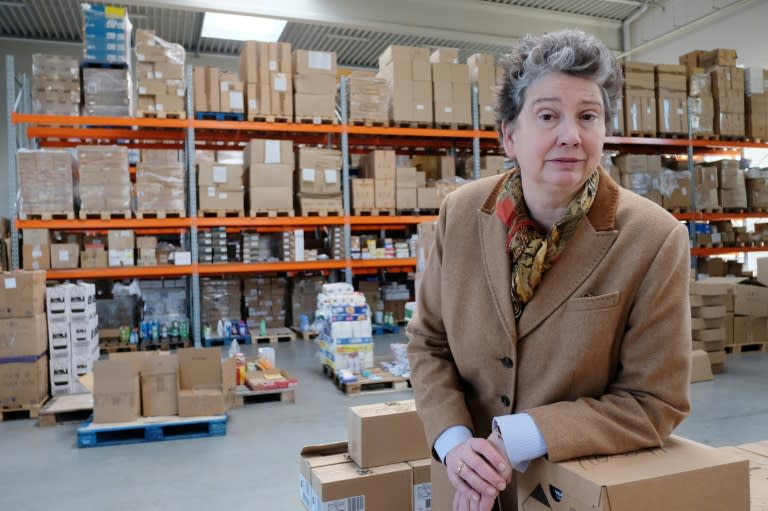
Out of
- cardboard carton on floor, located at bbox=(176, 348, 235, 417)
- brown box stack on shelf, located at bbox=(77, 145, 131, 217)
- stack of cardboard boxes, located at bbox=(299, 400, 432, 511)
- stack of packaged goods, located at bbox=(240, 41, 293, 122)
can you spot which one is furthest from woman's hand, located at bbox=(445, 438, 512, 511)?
stack of packaged goods, located at bbox=(240, 41, 293, 122)

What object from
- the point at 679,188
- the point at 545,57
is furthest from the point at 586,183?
the point at 679,188

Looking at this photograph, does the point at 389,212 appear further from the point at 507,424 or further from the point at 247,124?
the point at 507,424

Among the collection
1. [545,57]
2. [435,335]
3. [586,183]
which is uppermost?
[545,57]

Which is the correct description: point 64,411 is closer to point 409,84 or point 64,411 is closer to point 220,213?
point 220,213

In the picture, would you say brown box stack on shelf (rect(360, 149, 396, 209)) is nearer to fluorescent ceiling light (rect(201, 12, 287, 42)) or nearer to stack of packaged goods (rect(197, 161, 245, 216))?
stack of packaged goods (rect(197, 161, 245, 216))

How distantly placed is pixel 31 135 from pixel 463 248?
28.8ft

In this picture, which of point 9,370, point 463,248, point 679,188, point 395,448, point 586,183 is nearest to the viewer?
point 586,183

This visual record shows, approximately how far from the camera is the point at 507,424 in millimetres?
1313

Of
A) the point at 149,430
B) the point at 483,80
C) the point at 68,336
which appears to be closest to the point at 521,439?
the point at 149,430

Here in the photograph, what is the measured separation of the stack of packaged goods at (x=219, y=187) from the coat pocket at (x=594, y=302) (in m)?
7.40

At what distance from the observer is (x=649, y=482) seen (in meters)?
1.12

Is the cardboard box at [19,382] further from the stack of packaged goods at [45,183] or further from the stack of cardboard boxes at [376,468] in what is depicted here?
the stack of cardboard boxes at [376,468]

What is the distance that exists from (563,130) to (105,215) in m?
7.58

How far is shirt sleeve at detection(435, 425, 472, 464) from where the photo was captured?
1.47 metres
